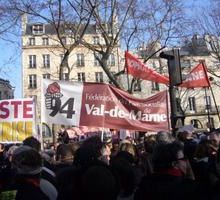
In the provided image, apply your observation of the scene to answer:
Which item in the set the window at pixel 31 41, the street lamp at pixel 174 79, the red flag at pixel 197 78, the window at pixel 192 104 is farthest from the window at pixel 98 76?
the street lamp at pixel 174 79

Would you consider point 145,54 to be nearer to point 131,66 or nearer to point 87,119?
point 131,66

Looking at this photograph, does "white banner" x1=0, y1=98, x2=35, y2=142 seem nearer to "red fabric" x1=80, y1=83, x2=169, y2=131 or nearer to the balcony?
"red fabric" x1=80, y1=83, x2=169, y2=131

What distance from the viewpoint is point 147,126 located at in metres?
9.91

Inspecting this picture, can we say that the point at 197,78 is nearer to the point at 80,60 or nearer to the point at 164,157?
the point at 164,157

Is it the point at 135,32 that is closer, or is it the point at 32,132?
the point at 32,132

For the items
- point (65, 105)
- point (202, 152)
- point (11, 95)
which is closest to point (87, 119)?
point (65, 105)

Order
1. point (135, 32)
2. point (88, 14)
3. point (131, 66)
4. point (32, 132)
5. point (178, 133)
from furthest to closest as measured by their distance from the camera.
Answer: point (135, 32)
point (88, 14)
point (131, 66)
point (32, 132)
point (178, 133)

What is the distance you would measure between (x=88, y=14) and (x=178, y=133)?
13.4m

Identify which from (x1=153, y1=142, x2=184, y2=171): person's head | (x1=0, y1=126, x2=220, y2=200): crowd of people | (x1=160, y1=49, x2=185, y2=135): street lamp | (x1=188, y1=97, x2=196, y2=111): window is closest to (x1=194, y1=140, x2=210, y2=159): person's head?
(x1=0, y1=126, x2=220, y2=200): crowd of people

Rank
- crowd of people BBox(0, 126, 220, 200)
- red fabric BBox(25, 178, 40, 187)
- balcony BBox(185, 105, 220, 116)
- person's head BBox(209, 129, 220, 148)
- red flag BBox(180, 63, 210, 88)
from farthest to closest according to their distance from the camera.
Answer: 1. balcony BBox(185, 105, 220, 116)
2. red flag BBox(180, 63, 210, 88)
3. person's head BBox(209, 129, 220, 148)
4. red fabric BBox(25, 178, 40, 187)
5. crowd of people BBox(0, 126, 220, 200)

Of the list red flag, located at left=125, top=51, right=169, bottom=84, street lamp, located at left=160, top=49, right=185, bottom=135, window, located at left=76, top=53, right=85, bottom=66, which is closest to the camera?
street lamp, located at left=160, top=49, right=185, bottom=135

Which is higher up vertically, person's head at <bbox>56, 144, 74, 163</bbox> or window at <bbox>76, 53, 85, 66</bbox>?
window at <bbox>76, 53, 85, 66</bbox>

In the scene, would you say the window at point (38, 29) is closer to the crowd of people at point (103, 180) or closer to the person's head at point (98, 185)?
the crowd of people at point (103, 180)

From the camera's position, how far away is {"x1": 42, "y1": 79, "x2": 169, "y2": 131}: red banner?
372 inches
